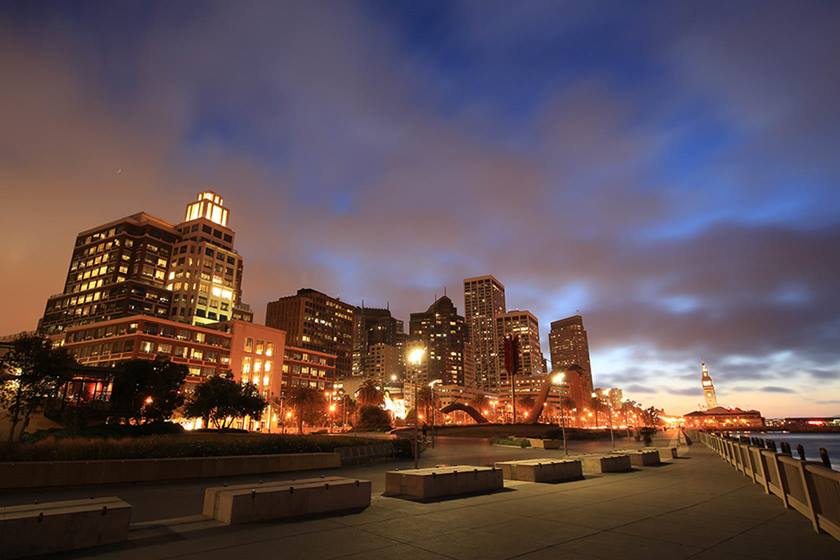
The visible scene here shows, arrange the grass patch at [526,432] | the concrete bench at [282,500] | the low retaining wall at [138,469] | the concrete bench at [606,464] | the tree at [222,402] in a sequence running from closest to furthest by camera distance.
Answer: the concrete bench at [282,500] → the low retaining wall at [138,469] → the concrete bench at [606,464] → the tree at [222,402] → the grass patch at [526,432]

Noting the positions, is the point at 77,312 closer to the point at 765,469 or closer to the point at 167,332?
the point at 167,332

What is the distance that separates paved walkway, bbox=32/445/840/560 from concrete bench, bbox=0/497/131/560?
507 millimetres

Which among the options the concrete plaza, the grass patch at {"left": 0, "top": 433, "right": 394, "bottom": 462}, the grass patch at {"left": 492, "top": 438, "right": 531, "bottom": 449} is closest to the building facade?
the grass patch at {"left": 492, "top": 438, "right": 531, "bottom": 449}

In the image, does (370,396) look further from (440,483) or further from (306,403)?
(440,483)

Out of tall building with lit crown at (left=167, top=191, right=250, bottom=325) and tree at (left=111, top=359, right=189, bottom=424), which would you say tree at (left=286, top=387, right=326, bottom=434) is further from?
tall building with lit crown at (left=167, top=191, right=250, bottom=325)

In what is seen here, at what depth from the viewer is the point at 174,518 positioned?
10.9 metres

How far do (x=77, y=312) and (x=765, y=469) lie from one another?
638ft

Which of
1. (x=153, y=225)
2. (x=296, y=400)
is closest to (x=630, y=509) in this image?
(x=296, y=400)

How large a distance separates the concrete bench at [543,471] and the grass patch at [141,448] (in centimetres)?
1199

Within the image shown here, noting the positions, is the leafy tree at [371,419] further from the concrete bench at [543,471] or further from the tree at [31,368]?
the concrete bench at [543,471]

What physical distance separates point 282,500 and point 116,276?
590 ft

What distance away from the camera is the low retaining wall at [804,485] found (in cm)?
888

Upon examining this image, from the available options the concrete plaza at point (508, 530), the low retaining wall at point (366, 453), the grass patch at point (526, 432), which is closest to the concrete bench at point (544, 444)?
the low retaining wall at point (366, 453)

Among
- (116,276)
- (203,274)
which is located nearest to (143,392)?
(203,274)
